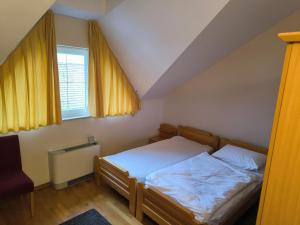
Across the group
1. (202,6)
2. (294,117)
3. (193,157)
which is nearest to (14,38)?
(202,6)

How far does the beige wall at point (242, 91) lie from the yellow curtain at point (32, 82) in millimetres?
2262

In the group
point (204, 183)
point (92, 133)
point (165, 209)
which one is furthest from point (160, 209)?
point (92, 133)

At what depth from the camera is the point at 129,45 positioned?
295cm

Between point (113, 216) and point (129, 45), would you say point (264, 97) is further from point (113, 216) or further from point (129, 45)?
point (113, 216)

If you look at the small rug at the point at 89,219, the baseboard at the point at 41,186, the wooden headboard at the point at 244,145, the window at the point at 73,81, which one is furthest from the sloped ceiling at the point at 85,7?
the wooden headboard at the point at 244,145

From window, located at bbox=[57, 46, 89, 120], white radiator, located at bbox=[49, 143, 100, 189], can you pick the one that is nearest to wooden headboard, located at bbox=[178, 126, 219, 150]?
white radiator, located at bbox=[49, 143, 100, 189]

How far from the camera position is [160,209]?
2078 millimetres

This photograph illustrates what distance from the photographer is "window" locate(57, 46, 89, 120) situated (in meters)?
2.83

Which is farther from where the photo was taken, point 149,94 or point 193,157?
point 149,94

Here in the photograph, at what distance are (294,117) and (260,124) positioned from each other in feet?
7.51

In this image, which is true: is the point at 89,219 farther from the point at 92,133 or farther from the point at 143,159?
the point at 92,133

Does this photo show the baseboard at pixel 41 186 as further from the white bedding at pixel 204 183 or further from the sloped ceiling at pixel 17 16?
the sloped ceiling at pixel 17 16

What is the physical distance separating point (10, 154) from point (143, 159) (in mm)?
1588

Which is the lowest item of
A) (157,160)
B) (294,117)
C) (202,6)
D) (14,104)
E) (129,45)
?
(157,160)
